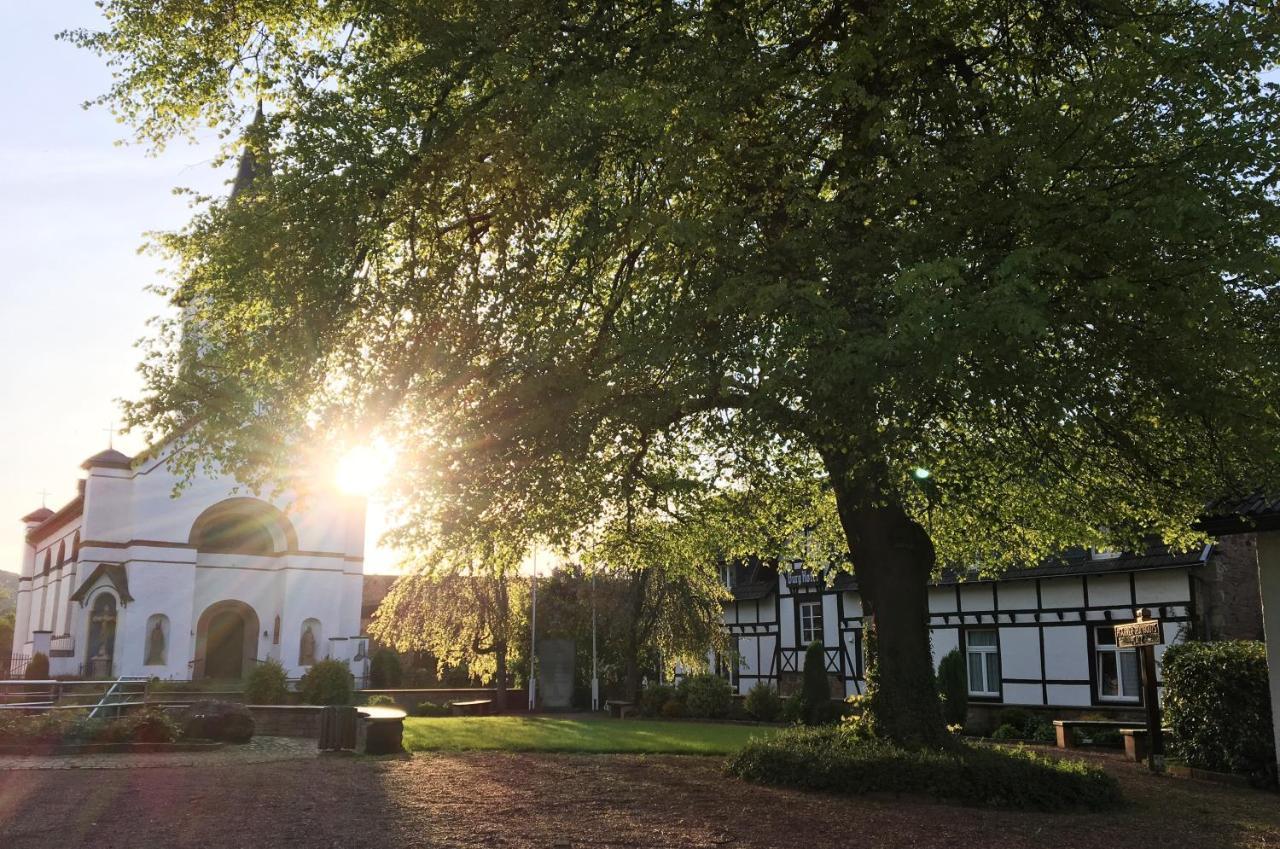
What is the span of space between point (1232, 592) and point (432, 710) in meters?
20.5

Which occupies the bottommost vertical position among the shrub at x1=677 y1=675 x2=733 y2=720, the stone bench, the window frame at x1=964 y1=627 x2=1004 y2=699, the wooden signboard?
the stone bench

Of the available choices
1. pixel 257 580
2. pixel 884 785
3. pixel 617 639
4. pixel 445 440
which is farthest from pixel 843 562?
pixel 257 580

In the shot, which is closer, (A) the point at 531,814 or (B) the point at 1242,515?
(A) the point at 531,814

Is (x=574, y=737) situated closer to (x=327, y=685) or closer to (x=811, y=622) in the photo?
(x=327, y=685)

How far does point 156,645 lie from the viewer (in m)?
36.8

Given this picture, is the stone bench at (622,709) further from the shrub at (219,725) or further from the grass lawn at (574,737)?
the shrub at (219,725)

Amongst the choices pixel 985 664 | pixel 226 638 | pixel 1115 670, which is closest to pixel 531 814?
pixel 1115 670

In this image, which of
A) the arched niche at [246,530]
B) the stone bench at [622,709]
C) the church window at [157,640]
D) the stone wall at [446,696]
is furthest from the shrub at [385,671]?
the stone bench at [622,709]

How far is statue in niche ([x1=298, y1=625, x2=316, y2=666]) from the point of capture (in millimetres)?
39281

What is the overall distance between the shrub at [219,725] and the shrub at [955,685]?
14.9 m

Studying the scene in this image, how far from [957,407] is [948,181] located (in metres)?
2.36

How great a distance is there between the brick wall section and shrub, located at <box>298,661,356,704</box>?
1888cm

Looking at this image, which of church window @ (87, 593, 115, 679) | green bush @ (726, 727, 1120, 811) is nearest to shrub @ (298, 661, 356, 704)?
green bush @ (726, 727, 1120, 811)

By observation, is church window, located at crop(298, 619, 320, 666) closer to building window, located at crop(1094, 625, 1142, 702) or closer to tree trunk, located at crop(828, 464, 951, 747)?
building window, located at crop(1094, 625, 1142, 702)
